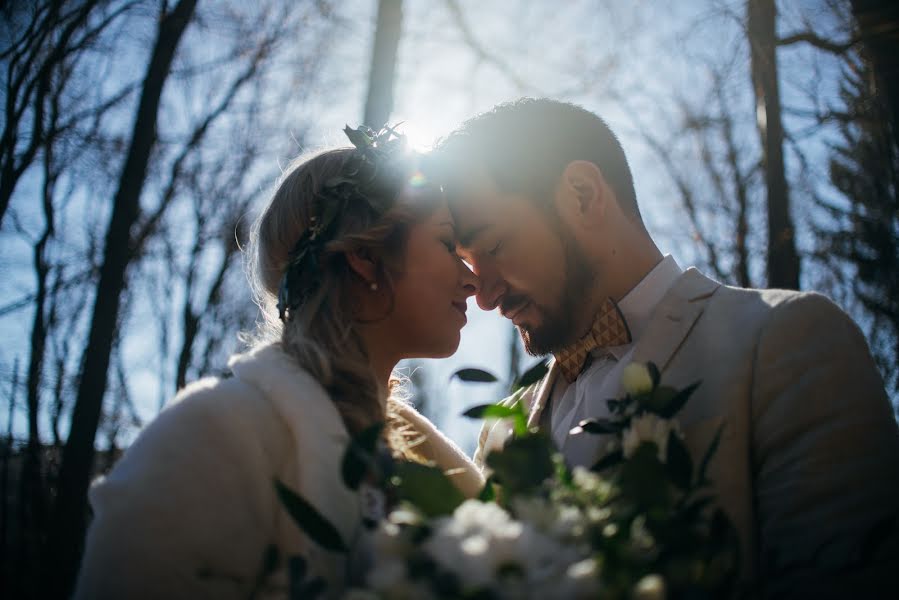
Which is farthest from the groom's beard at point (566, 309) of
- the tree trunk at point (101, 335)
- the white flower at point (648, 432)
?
the tree trunk at point (101, 335)

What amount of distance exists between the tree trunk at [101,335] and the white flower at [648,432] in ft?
10.3

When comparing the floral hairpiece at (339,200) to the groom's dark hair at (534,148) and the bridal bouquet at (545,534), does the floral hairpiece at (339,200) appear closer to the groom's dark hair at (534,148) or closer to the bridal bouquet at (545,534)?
the groom's dark hair at (534,148)

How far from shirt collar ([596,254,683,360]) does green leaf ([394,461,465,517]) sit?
1543 millimetres

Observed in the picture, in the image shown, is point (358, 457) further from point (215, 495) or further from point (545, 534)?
point (215, 495)

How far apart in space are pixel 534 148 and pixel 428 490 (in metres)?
2.21

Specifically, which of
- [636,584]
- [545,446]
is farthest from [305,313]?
[636,584]

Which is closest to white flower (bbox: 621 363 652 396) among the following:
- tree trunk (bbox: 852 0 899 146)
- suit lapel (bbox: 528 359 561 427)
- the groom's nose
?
suit lapel (bbox: 528 359 561 427)

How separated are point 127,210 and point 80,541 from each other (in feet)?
7.30

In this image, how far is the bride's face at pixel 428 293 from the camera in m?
2.54

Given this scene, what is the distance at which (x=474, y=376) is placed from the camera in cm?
149

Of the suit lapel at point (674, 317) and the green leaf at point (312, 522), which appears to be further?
the suit lapel at point (674, 317)

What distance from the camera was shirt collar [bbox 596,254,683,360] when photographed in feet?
8.71

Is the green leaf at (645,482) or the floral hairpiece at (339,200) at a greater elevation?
the floral hairpiece at (339,200)

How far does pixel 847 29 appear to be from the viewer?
13.4 ft
